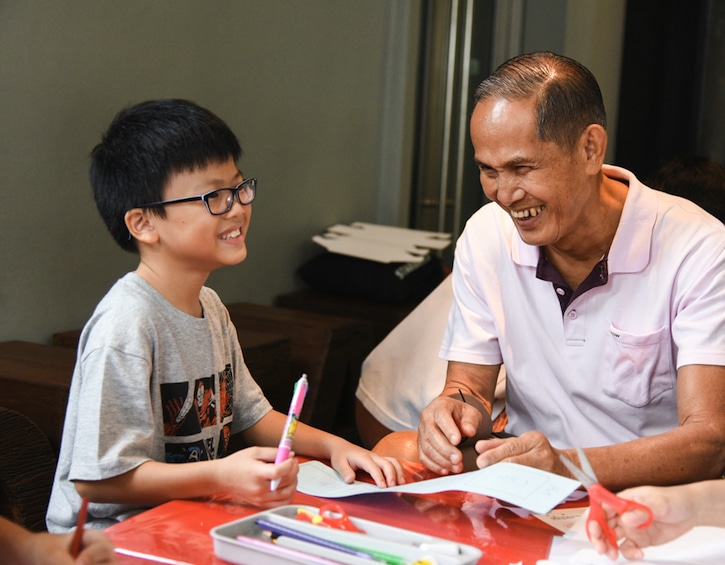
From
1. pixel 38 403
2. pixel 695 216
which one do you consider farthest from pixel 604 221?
pixel 38 403

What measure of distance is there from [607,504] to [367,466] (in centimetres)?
45

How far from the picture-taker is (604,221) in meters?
1.87

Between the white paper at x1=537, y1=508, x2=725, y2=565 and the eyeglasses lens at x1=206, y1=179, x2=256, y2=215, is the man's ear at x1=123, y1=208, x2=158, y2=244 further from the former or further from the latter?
the white paper at x1=537, y1=508, x2=725, y2=565

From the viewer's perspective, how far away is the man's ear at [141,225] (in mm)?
1542

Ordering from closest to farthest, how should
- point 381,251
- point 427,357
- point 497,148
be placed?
point 497,148
point 427,357
point 381,251

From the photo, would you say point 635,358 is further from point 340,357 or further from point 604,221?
point 340,357

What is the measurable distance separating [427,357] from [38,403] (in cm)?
115

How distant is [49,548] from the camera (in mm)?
991

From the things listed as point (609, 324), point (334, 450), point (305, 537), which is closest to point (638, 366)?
point (609, 324)

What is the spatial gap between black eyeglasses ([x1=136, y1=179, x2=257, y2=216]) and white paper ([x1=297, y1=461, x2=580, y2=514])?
46 cm

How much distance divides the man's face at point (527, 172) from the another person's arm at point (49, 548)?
106cm

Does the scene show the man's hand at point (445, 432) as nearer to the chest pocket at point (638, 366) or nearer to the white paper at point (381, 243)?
the chest pocket at point (638, 366)

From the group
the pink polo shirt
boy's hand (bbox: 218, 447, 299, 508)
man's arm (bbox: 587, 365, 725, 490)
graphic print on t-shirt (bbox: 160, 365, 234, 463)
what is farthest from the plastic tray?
the pink polo shirt

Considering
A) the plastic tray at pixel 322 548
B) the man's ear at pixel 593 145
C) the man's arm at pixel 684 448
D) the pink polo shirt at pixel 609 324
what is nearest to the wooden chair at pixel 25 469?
the pink polo shirt at pixel 609 324
